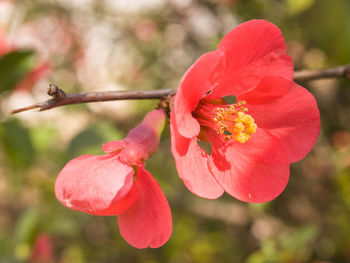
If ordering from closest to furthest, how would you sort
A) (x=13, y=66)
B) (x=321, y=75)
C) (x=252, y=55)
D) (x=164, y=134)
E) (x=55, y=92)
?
(x=55, y=92) → (x=252, y=55) → (x=321, y=75) → (x=13, y=66) → (x=164, y=134)

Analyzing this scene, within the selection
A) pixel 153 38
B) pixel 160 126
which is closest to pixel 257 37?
pixel 160 126

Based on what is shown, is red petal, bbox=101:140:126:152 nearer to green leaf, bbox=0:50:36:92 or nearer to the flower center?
the flower center

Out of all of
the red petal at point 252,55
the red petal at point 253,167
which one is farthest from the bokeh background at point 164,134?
the red petal at point 252,55

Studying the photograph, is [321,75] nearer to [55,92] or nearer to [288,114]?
[288,114]

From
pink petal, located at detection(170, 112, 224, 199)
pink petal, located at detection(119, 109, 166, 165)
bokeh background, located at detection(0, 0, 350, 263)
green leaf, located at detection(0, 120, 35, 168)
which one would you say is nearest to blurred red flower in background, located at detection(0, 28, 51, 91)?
bokeh background, located at detection(0, 0, 350, 263)

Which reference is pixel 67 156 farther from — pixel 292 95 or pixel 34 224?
pixel 292 95

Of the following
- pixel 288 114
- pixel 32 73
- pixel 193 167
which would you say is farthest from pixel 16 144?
pixel 288 114
